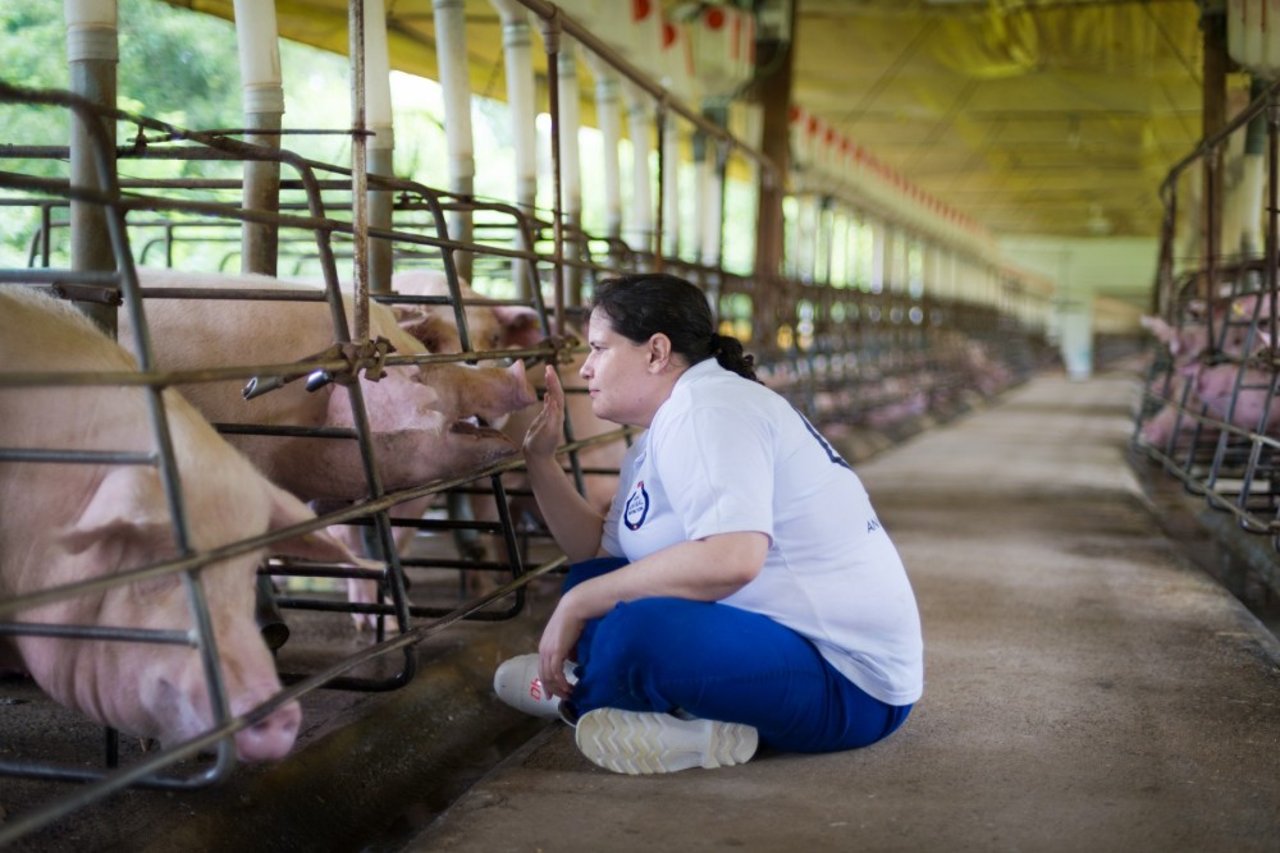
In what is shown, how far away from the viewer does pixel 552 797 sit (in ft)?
7.91

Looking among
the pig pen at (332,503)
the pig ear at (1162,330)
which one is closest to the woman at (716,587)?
the pig pen at (332,503)

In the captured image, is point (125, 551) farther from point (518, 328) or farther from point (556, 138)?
point (518, 328)

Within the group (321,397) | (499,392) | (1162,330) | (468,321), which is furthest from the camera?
(1162,330)

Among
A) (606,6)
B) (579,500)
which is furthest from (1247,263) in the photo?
(579,500)

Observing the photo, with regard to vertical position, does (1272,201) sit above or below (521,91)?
below

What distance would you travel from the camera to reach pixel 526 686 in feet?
9.67

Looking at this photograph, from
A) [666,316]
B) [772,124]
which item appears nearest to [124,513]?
[666,316]

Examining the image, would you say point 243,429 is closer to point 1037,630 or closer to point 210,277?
point 210,277

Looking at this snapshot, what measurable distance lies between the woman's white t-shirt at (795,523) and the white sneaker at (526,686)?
412mm

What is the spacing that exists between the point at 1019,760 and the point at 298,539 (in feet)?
4.56

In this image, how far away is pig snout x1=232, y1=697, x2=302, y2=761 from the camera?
2.03m

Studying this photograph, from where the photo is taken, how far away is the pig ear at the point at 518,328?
4.30 meters

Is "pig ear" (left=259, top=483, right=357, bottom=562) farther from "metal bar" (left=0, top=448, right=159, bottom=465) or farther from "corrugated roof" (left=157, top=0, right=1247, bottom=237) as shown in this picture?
"corrugated roof" (left=157, top=0, right=1247, bottom=237)

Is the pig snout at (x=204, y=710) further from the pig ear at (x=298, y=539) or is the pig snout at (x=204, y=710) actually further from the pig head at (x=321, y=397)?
the pig head at (x=321, y=397)
